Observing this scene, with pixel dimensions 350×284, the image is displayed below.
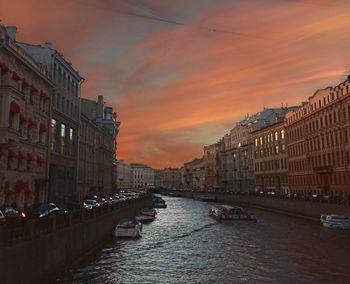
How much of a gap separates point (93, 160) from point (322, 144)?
155 feet

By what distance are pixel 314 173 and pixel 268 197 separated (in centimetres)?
1157

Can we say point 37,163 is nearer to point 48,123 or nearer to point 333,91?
point 48,123

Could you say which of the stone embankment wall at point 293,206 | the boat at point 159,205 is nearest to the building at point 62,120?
the stone embankment wall at point 293,206

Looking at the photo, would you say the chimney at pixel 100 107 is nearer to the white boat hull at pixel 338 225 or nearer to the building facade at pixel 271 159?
the building facade at pixel 271 159

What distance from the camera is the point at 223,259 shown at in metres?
32.4

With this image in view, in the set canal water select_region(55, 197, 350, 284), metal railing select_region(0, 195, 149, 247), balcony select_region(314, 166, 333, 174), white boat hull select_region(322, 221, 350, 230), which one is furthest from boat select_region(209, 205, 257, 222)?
metal railing select_region(0, 195, 149, 247)

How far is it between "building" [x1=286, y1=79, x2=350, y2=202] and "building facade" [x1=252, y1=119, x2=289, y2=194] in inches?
209

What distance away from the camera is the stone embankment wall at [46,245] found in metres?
18.8

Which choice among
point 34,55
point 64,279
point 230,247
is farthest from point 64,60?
point 64,279

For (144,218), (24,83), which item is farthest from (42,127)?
(144,218)

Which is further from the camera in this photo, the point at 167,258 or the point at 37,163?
the point at 37,163

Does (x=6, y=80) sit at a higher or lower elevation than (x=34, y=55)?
lower

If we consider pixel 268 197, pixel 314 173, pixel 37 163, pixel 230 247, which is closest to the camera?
pixel 230 247

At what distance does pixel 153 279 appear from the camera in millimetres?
25812
